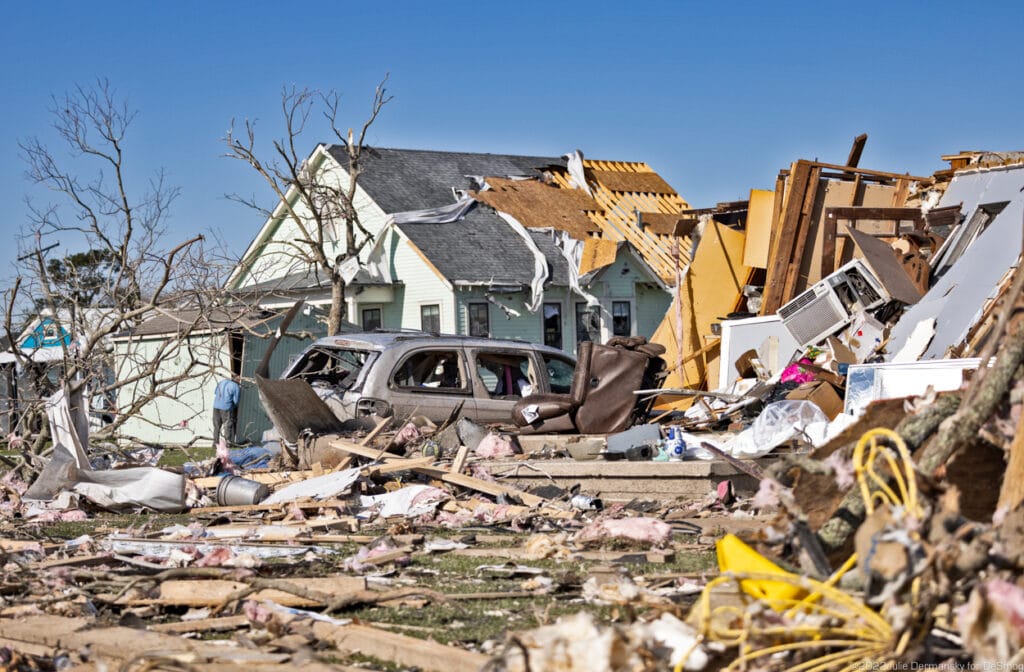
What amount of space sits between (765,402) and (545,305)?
17039mm

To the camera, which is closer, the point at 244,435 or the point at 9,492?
the point at 9,492

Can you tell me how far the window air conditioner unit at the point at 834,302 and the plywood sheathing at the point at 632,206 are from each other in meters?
14.8

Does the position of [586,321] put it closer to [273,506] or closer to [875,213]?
[875,213]

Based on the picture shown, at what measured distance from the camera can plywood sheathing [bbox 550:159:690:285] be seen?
30703 mm

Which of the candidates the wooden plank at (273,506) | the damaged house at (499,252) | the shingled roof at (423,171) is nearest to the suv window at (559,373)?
the wooden plank at (273,506)

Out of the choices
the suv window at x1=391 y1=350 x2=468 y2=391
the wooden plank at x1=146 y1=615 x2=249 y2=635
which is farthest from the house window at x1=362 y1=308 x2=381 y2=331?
the wooden plank at x1=146 y1=615 x2=249 y2=635

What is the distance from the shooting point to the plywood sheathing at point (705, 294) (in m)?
17.9

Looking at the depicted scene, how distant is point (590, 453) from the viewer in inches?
427

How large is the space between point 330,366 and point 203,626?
7839 mm

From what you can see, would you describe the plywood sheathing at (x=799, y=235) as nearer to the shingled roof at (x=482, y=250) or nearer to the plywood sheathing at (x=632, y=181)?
the shingled roof at (x=482, y=250)

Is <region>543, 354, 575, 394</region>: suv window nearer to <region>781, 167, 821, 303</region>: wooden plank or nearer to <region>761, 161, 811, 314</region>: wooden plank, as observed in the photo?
<region>761, 161, 811, 314</region>: wooden plank

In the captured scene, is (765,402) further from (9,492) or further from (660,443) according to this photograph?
(9,492)

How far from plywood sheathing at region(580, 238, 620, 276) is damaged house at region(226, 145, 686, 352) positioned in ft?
0.10

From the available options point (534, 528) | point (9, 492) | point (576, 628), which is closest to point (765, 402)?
point (534, 528)
